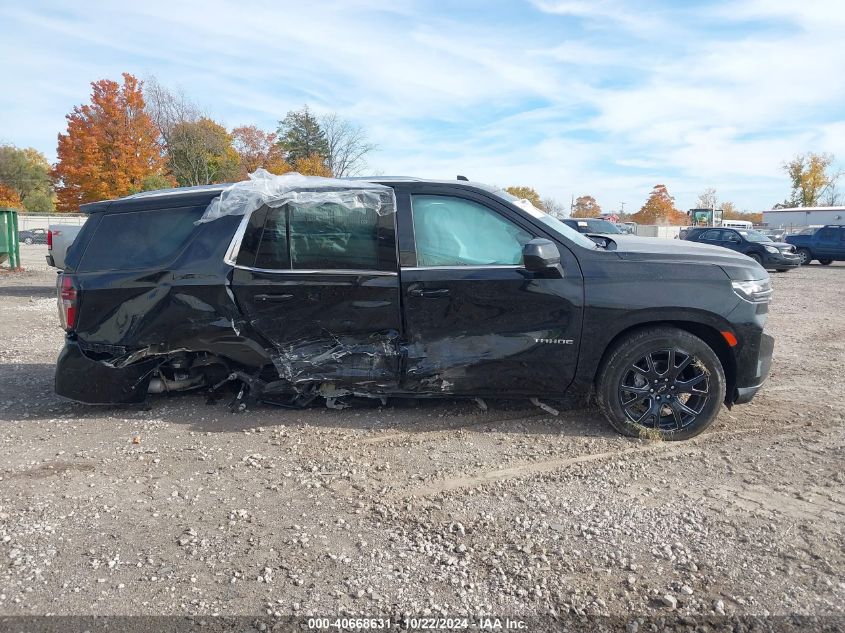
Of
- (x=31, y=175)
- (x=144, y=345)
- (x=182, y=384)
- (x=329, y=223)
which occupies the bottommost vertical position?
(x=182, y=384)

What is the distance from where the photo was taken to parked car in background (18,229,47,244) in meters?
36.1

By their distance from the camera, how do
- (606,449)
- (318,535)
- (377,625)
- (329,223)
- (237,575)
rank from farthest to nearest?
(329,223)
(606,449)
(318,535)
(237,575)
(377,625)

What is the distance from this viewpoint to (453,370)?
4.58 metres

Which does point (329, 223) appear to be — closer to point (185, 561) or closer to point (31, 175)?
point (185, 561)

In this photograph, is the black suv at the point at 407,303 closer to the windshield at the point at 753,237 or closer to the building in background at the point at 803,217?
the windshield at the point at 753,237

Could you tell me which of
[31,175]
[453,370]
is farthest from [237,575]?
[31,175]

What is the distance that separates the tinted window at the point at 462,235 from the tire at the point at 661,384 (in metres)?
1.05

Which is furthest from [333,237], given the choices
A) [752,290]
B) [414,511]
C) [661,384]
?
[752,290]

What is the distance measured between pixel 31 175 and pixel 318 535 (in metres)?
67.5

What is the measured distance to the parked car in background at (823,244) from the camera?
24.5m

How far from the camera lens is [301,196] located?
15.4 feet

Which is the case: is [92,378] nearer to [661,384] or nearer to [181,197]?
[181,197]

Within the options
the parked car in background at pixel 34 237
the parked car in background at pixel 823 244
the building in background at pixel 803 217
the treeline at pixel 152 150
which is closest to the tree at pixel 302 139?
the treeline at pixel 152 150

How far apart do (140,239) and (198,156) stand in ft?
137
